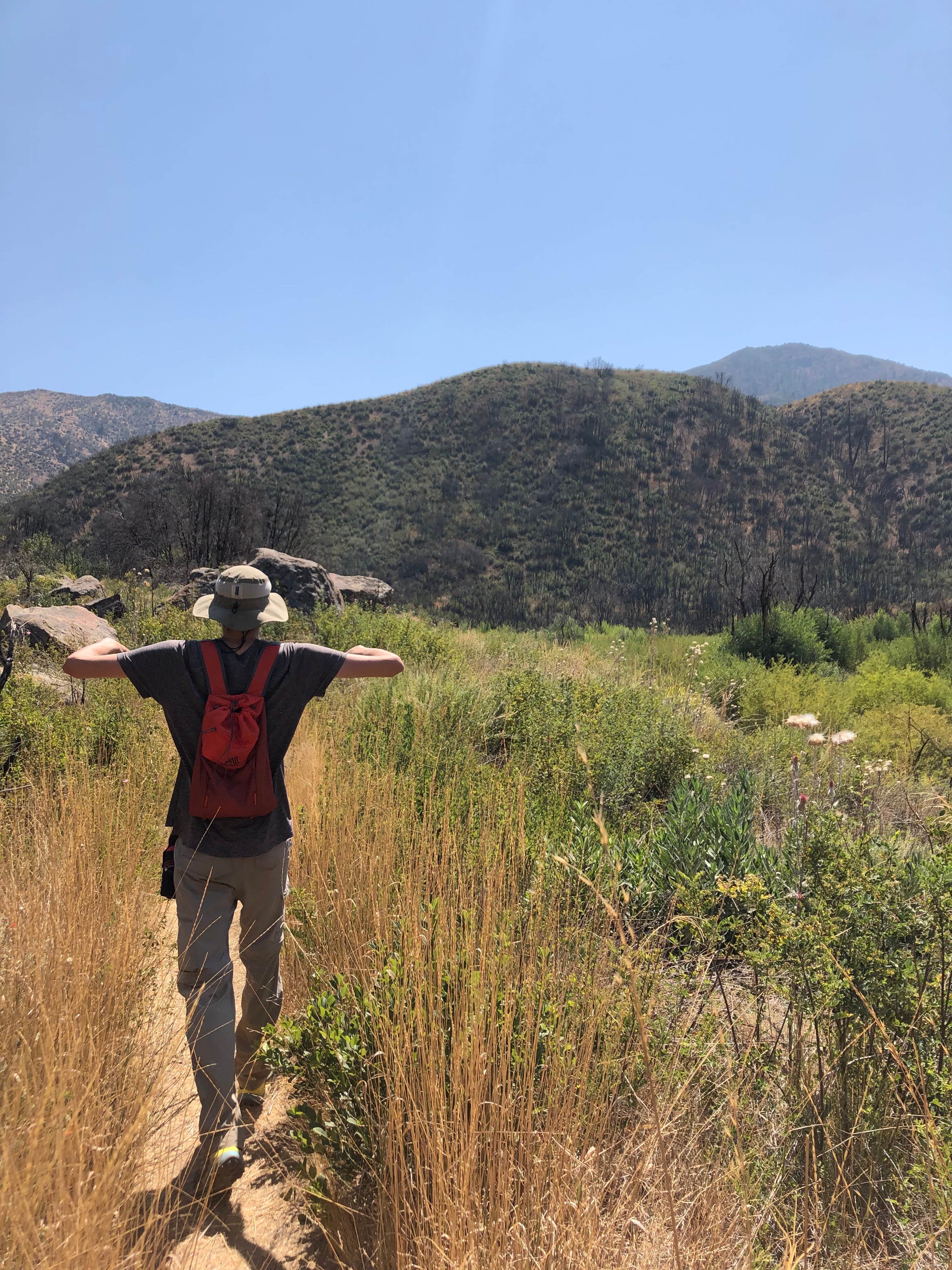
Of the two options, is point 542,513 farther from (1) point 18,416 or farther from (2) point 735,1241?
(1) point 18,416

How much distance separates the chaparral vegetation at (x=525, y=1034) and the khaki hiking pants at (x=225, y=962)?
0.52 feet

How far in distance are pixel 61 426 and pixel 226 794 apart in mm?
117922

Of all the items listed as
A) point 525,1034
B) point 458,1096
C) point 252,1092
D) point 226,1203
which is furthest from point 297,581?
point 458,1096

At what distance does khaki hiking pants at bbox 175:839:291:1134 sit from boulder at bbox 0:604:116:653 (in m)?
6.18

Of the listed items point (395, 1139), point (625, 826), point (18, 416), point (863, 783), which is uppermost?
point (18, 416)

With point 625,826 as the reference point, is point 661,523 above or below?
above

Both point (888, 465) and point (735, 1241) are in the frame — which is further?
point (888, 465)

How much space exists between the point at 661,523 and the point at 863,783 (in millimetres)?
40129

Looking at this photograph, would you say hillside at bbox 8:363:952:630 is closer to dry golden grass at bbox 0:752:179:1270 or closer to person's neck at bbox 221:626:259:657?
dry golden grass at bbox 0:752:179:1270

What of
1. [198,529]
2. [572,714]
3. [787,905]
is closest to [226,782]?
[787,905]

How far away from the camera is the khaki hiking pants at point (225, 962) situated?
2211 millimetres

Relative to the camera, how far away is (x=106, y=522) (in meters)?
28.5

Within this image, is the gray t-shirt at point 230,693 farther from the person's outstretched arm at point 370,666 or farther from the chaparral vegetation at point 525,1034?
the chaparral vegetation at point 525,1034

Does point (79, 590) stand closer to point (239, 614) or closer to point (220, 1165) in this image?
point (239, 614)
